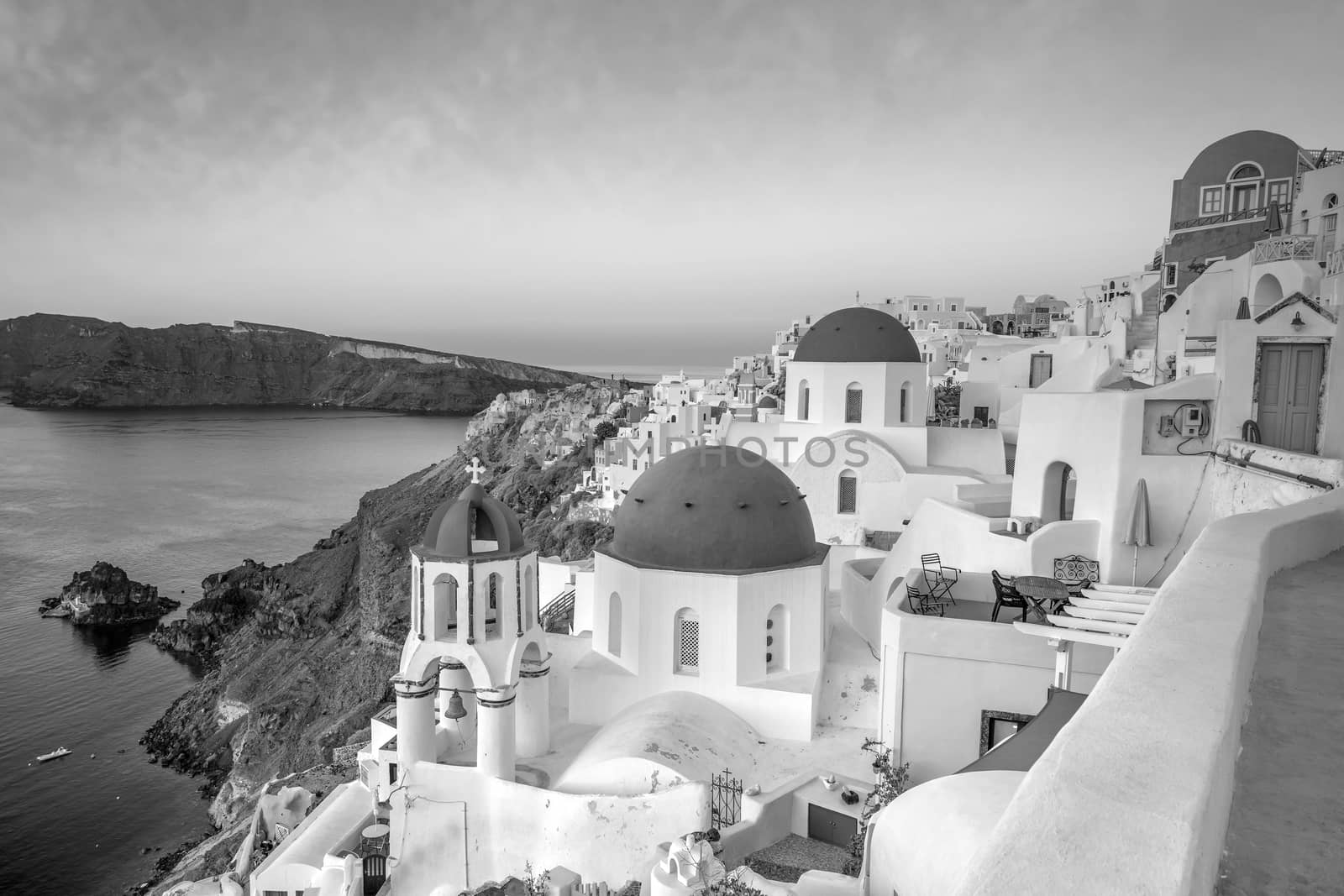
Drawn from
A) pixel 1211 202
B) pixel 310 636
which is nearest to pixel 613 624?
pixel 1211 202

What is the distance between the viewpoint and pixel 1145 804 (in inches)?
77.0

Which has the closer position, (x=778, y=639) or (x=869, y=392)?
(x=778, y=639)

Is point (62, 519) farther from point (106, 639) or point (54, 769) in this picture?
point (54, 769)

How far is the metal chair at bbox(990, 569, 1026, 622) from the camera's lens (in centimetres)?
1081

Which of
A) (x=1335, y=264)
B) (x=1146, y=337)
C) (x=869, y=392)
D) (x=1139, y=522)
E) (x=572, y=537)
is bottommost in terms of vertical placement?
(x=572, y=537)

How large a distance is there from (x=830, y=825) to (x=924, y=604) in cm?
352

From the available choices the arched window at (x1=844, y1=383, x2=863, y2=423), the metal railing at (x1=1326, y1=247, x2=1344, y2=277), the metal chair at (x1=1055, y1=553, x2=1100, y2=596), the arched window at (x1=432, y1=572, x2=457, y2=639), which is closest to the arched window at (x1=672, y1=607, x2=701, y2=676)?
the arched window at (x1=432, y1=572, x2=457, y2=639)

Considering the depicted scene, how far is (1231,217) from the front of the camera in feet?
85.8

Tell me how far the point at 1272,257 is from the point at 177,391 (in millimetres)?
182209

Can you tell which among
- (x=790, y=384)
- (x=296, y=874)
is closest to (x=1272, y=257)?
(x=790, y=384)

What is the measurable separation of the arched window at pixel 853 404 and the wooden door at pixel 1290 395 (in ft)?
34.1

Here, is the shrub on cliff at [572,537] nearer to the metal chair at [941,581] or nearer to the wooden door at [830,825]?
the metal chair at [941,581]

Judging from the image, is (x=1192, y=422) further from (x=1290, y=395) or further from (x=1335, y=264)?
(x=1335, y=264)

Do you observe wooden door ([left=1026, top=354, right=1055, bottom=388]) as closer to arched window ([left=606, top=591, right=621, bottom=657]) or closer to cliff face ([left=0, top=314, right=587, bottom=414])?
arched window ([left=606, top=591, right=621, bottom=657])
